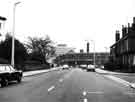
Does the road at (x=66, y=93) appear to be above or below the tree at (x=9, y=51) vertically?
below

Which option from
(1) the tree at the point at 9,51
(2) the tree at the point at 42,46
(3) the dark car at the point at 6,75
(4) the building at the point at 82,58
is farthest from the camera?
(4) the building at the point at 82,58

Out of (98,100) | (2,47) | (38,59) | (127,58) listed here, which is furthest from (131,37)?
(98,100)

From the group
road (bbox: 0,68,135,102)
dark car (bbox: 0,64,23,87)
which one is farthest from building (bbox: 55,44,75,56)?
road (bbox: 0,68,135,102)

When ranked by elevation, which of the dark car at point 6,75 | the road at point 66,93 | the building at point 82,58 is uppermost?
the building at point 82,58

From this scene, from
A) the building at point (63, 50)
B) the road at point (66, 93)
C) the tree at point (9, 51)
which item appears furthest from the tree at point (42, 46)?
the building at point (63, 50)

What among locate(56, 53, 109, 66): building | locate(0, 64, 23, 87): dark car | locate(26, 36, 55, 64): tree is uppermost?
locate(26, 36, 55, 64): tree

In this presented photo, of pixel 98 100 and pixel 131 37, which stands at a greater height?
pixel 131 37

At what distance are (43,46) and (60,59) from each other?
67438 mm

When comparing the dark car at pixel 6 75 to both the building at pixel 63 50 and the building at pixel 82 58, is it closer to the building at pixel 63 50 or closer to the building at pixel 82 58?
the building at pixel 82 58

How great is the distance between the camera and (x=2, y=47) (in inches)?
2094

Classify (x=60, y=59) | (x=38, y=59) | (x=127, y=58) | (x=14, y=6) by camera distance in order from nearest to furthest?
(x=14, y=6)
(x=127, y=58)
(x=38, y=59)
(x=60, y=59)

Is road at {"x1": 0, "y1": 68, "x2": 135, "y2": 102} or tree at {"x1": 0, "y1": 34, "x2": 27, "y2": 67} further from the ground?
tree at {"x1": 0, "y1": 34, "x2": 27, "y2": 67}

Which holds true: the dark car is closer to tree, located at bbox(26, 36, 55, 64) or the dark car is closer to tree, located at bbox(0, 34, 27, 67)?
tree, located at bbox(0, 34, 27, 67)

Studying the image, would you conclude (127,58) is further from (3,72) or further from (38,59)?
(3,72)
